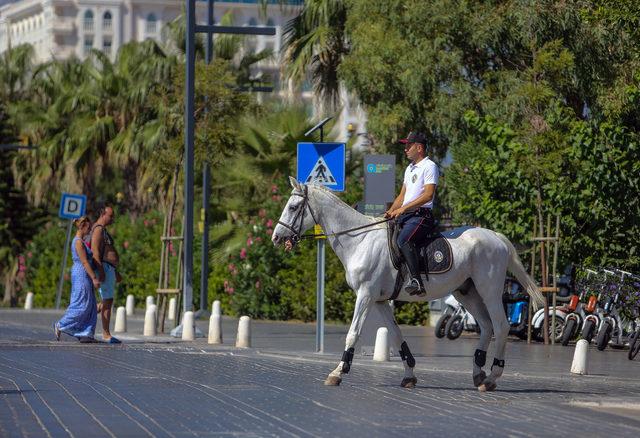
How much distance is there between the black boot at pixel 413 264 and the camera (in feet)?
55.2

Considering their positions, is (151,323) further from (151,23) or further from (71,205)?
(151,23)

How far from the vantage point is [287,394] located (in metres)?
15.4

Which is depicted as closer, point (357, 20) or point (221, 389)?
point (221, 389)

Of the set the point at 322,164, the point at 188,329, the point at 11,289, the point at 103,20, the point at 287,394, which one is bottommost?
the point at 287,394

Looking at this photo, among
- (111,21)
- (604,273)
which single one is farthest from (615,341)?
(111,21)

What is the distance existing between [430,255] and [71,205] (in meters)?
27.1

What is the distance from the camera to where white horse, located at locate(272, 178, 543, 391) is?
16938 millimetres

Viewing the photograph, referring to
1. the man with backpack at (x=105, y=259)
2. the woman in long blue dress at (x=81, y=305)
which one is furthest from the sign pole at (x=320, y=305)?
the woman in long blue dress at (x=81, y=305)

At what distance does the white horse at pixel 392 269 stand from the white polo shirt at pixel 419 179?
20.0 inches

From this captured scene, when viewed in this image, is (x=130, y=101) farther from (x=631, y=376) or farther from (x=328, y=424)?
(x=328, y=424)

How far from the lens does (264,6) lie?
39.1 meters

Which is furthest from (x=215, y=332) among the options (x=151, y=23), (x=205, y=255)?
(x=151, y=23)

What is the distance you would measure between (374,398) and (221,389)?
5.36 feet

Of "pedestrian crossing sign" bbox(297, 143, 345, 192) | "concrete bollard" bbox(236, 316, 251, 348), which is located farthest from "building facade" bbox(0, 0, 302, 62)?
"pedestrian crossing sign" bbox(297, 143, 345, 192)
